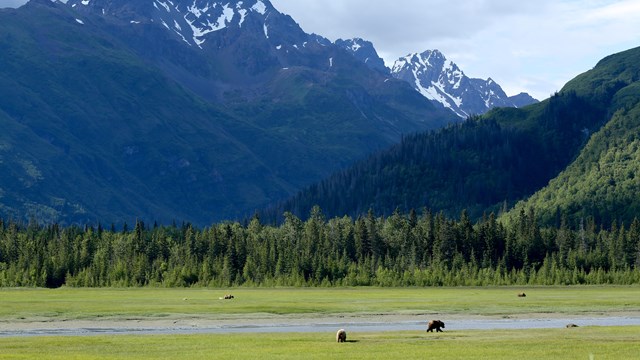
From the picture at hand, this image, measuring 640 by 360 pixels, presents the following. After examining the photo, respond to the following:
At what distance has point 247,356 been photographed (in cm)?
7519

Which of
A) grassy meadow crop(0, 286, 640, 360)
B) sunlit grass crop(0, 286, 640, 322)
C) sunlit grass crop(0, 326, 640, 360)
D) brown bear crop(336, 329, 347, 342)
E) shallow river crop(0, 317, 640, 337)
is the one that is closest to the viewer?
sunlit grass crop(0, 326, 640, 360)

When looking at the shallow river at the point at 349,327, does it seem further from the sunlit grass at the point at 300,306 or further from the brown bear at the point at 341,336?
the brown bear at the point at 341,336

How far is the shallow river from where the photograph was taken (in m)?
102

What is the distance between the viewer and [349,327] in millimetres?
107000

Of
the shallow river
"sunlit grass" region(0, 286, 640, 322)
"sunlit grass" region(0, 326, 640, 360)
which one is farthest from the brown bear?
"sunlit grass" region(0, 286, 640, 322)

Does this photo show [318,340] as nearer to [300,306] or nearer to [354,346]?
[354,346]

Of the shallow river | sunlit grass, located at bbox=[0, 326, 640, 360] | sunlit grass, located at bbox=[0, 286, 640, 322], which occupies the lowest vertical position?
sunlit grass, located at bbox=[0, 326, 640, 360]

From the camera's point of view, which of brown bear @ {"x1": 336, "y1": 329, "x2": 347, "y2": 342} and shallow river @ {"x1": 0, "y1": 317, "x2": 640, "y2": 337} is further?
shallow river @ {"x1": 0, "y1": 317, "x2": 640, "y2": 337}

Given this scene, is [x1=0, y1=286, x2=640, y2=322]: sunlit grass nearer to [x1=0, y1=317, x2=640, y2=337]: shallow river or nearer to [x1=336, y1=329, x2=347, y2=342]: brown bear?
[x1=0, y1=317, x2=640, y2=337]: shallow river

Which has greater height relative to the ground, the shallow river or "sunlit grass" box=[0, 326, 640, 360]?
the shallow river

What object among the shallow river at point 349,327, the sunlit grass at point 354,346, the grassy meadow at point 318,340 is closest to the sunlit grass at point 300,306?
the grassy meadow at point 318,340

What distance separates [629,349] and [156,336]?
41.7 m

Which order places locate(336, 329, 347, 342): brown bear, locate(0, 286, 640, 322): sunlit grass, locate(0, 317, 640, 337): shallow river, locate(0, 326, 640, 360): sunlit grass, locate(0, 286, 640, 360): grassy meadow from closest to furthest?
1. locate(0, 326, 640, 360): sunlit grass
2. locate(0, 286, 640, 360): grassy meadow
3. locate(336, 329, 347, 342): brown bear
4. locate(0, 317, 640, 337): shallow river
5. locate(0, 286, 640, 322): sunlit grass

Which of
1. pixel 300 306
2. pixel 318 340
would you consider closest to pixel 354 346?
pixel 318 340
